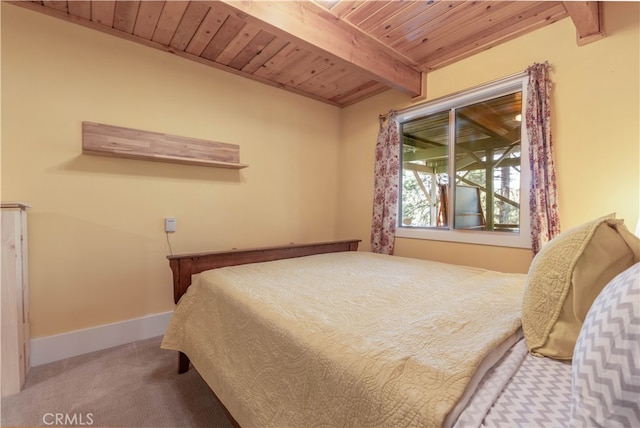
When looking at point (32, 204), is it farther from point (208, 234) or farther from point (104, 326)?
point (208, 234)

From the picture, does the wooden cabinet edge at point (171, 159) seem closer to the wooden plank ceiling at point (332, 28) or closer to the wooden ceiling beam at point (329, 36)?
the wooden plank ceiling at point (332, 28)

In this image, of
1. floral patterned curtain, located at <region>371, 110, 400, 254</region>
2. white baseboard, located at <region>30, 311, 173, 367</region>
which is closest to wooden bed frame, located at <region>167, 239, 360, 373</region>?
floral patterned curtain, located at <region>371, 110, 400, 254</region>

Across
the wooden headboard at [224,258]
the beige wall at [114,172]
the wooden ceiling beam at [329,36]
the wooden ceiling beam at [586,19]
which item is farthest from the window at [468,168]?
the beige wall at [114,172]

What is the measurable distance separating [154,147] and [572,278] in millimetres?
2672

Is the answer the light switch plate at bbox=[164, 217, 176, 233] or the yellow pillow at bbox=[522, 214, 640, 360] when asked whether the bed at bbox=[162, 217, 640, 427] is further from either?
the light switch plate at bbox=[164, 217, 176, 233]

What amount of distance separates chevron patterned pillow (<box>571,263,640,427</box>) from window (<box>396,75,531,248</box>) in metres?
1.85

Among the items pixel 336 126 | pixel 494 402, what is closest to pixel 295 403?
pixel 494 402

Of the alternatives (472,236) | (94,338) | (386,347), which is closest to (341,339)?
(386,347)

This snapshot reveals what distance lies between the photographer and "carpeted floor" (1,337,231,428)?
1.42m

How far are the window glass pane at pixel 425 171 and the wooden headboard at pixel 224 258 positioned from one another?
935mm

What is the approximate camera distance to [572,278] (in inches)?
31.3

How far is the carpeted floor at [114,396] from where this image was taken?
142 centimetres

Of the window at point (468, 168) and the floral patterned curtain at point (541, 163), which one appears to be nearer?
the floral patterned curtain at point (541, 163)

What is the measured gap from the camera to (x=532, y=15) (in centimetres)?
201
